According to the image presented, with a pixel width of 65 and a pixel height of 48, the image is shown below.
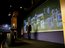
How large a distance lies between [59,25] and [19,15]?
1030 centimetres

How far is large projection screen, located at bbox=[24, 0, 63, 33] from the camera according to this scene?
7637 millimetres

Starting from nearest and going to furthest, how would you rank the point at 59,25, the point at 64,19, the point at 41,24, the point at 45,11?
the point at 64,19
the point at 59,25
the point at 45,11
the point at 41,24

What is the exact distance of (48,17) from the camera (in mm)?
8984

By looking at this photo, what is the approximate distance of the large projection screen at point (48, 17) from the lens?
7.64 metres

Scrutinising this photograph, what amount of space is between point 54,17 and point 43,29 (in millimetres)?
2137

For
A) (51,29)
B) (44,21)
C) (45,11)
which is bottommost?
(51,29)

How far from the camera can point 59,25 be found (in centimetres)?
747

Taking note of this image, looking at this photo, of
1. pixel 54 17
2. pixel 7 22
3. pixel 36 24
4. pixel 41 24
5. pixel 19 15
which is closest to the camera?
pixel 54 17

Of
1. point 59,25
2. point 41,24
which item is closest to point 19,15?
point 41,24

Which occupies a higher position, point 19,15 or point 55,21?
point 19,15

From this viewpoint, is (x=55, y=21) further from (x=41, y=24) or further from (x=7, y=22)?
(x=7, y=22)

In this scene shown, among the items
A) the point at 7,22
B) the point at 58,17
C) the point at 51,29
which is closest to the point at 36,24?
the point at 51,29

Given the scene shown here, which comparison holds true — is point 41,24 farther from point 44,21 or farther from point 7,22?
point 7,22

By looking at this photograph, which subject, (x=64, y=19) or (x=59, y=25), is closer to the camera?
(x=64, y=19)
